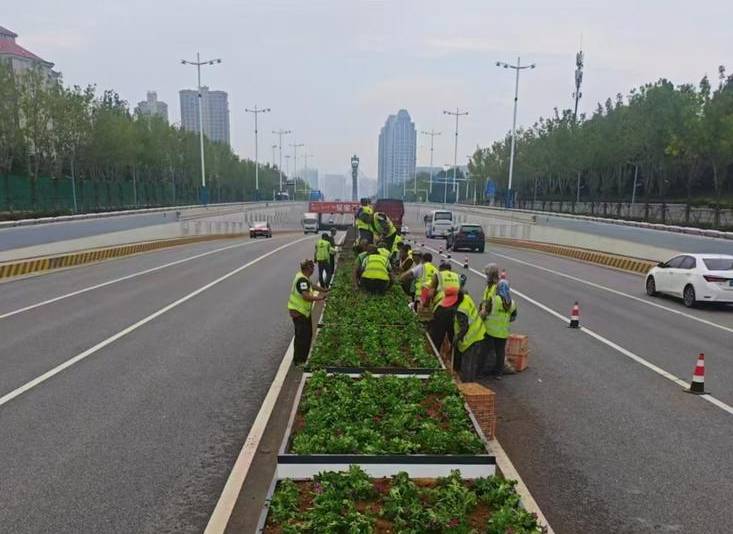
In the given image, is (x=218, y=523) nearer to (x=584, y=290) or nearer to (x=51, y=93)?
(x=584, y=290)

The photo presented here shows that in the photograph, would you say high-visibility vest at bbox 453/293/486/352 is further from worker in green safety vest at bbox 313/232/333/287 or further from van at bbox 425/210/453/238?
van at bbox 425/210/453/238

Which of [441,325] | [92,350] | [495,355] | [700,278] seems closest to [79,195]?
[92,350]

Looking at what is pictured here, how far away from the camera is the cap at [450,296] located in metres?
9.54

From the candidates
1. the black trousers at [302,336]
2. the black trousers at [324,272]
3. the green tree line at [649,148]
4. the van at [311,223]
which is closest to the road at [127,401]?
the black trousers at [302,336]

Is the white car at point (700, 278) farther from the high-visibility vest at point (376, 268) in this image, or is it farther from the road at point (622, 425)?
the high-visibility vest at point (376, 268)

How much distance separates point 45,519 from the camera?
4988 mm

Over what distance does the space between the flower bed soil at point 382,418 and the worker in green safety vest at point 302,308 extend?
2.22 m

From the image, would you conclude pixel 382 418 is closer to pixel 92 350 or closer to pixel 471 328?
pixel 471 328

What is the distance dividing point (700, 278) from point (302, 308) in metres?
12.3

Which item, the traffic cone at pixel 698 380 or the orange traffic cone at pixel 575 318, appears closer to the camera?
the traffic cone at pixel 698 380

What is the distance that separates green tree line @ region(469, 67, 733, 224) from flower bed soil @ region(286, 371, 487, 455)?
33717mm

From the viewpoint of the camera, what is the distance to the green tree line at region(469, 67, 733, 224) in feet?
121

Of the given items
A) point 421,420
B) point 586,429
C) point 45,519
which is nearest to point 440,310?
point 586,429

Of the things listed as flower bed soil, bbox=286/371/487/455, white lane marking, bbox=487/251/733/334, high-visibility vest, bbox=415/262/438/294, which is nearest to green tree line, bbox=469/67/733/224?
white lane marking, bbox=487/251/733/334
